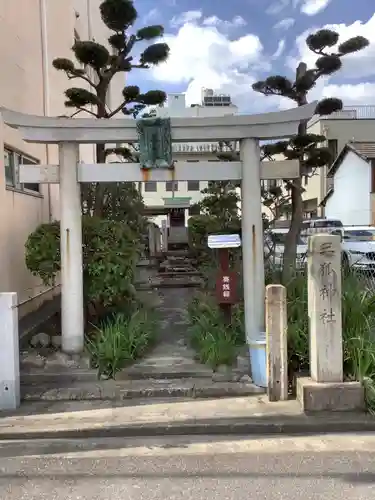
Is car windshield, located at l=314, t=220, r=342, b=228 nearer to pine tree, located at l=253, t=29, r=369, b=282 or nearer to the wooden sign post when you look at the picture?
pine tree, located at l=253, t=29, r=369, b=282

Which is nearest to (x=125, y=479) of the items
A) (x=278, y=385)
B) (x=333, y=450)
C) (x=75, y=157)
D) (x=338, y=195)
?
(x=333, y=450)

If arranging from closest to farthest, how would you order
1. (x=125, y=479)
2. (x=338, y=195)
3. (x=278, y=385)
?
(x=125, y=479), (x=278, y=385), (x=338, y=195)

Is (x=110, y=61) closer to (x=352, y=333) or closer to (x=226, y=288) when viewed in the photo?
(x=226, y=288)

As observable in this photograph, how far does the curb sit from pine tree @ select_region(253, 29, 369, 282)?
426 cm

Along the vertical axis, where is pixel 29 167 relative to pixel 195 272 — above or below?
above

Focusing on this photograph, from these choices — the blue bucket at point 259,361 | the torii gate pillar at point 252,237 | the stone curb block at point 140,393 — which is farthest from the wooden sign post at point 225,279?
the stone curb block at point 140,393

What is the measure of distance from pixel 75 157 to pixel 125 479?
417cm

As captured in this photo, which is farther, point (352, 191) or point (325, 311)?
point (352, 191)

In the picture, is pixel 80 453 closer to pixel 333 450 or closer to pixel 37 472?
pixel 37 472

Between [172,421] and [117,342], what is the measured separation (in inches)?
67.3

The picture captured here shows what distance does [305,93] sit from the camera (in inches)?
373

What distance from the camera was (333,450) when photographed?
4242mm

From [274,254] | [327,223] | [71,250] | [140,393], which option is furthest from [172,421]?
[327,223]

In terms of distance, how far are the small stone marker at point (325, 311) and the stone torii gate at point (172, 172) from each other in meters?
1.41
